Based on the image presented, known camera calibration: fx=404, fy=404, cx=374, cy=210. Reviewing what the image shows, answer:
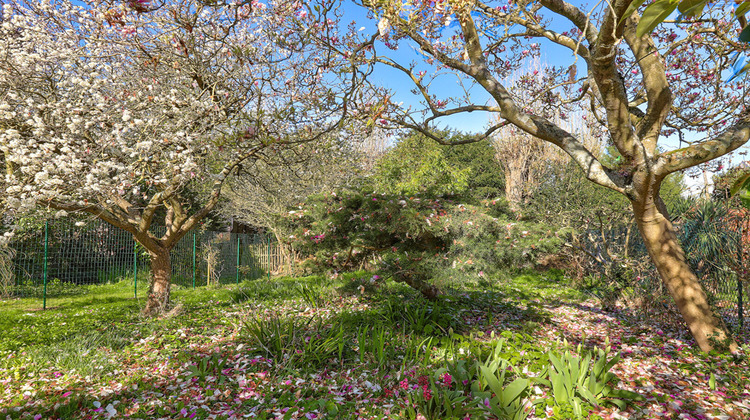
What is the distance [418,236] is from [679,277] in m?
2.55

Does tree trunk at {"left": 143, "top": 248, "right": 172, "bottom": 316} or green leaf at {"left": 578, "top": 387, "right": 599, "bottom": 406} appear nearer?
green leaf at {"left": 578, "top": 387, "right": 599, "bottom": 406}

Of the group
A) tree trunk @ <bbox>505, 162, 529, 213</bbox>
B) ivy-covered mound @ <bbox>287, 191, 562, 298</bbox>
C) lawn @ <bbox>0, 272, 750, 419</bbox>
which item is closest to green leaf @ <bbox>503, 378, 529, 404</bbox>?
lawn @ <bbox>0, 272, 750, 419</bbox>

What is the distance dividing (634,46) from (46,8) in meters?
6.42

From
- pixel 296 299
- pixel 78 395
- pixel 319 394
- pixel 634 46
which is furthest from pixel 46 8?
pixel 634 46

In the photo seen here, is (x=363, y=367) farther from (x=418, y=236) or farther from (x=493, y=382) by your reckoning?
(x=418, y=236)

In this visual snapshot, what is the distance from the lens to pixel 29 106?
4.75 meters

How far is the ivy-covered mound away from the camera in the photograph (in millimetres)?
4070

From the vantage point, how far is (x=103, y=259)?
9578 millimetres

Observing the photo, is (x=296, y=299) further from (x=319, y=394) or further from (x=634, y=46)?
(x=634, y=46)

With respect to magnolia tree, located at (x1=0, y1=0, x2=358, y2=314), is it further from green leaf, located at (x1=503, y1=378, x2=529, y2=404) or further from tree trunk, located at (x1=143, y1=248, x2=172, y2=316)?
green leaf, located at (x1=503, y1=378, x2=529, y2=404)

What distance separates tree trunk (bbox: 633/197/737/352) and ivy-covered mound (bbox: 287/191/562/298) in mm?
821

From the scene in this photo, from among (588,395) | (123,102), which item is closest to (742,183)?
(588,395)

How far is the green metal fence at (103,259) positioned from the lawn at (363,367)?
9.18ft

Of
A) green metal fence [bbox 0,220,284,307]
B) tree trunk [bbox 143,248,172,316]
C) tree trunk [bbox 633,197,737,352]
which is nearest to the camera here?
tree trunk [bbox 633,197,737,352]
